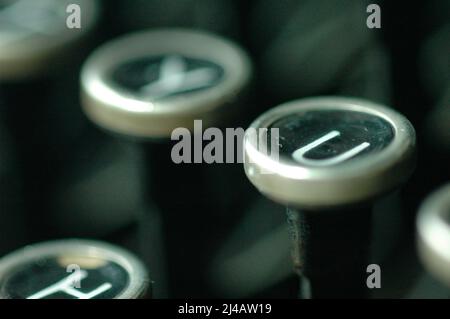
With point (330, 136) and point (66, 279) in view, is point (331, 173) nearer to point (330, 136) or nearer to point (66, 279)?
point (330, 136)

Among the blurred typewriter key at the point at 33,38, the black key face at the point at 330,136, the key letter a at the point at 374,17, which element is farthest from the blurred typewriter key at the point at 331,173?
the blurred typewriter key at the point at 33,38

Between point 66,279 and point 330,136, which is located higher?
point 330,136

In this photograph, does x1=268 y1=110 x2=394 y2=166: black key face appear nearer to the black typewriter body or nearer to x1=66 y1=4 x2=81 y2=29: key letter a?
the black typewriter body

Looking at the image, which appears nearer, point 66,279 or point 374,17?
point 66,279

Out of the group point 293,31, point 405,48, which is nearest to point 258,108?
point 293,31

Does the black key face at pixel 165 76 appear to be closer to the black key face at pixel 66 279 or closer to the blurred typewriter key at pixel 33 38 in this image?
the blurred typewriter key at pixel 33 38

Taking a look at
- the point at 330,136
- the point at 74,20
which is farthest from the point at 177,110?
the point at 74,20
